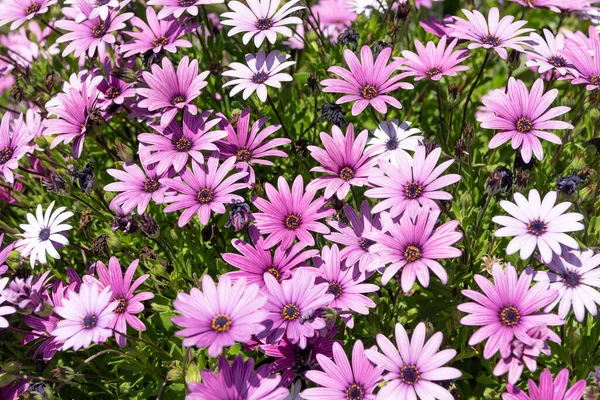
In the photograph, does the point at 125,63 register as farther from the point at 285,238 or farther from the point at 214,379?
the point at 214,379

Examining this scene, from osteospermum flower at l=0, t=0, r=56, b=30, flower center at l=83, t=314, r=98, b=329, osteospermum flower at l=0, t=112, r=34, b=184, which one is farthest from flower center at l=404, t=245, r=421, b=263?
osteospermum flower at l=0, t=0, r=56, b=30

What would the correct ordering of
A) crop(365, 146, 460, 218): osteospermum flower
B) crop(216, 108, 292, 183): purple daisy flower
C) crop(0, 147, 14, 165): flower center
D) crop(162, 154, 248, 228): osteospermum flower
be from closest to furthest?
crop(365, 146, 460, 218): osteospermum flower < crop(162, 154, 248, 228): osteospermum flower < crop(216, 108, 292, 183): purple daisy flower < crop(0, 147, 14, 165): flower center

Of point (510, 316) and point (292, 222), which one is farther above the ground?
point (292, 222)

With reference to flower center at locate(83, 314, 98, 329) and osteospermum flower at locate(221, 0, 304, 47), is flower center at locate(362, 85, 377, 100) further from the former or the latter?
flower center at locate(83, 314, 98, 329)

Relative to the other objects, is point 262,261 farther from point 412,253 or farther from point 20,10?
point 20,10

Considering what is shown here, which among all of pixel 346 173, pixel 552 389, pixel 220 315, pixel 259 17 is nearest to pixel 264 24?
pixel 259 17
